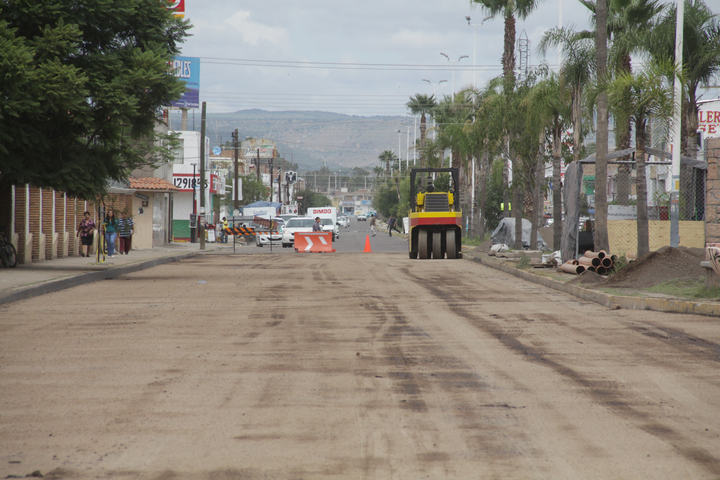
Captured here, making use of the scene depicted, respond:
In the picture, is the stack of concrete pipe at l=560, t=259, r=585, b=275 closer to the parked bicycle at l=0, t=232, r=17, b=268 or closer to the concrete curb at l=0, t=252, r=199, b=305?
the concrete curb at l=0, t=252, r=199, b=305

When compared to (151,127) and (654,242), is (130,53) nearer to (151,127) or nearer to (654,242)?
(151,127)

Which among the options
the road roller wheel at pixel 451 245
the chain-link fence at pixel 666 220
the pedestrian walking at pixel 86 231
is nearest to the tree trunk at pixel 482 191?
the road roller wheel at pixel 451 245

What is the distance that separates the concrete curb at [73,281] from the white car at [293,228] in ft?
61.1

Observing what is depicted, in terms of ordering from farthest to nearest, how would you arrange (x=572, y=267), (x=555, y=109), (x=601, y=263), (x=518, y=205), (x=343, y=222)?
(x=343, y=222) < (x=518, y=205) < (x=555, y=109) < (x=572, y=267) < (x=601, y=263)

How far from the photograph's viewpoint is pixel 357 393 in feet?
21.2

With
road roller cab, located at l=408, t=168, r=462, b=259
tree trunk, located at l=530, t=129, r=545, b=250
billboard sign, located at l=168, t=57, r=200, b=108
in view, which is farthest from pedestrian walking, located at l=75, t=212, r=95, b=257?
billboard sign, located at l=168, t=57, r=200, b=108

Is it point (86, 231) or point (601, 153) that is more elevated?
point (601, 153)

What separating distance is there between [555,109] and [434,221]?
238 inches

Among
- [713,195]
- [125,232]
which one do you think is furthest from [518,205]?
[125,232]

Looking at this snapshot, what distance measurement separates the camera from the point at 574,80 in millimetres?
22219

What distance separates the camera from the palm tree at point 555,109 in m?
23.3

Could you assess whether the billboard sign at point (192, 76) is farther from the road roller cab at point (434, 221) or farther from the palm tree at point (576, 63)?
the palm tree at point (576, 63)

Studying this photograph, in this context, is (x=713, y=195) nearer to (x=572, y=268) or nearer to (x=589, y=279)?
(x=572, y=268)

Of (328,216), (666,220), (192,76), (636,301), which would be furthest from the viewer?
(328,216)
